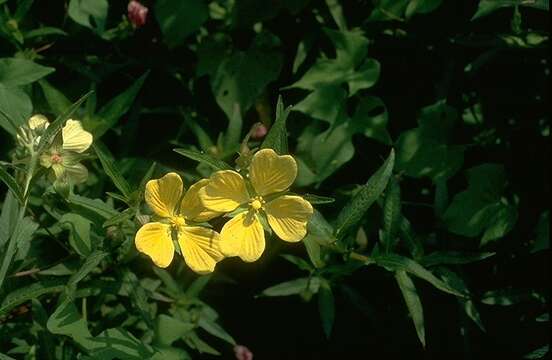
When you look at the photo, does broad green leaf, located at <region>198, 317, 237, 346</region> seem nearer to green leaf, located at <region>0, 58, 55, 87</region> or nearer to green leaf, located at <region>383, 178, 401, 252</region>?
green leaf, located at <region>383, 178, 401, 252</region>

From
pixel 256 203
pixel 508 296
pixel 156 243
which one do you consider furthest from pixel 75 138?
pixel 508 296

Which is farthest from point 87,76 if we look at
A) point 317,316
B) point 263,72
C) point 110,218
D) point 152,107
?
point 317,316

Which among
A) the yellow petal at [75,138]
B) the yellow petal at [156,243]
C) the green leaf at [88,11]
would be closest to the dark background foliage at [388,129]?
the green leaf at [88,11]

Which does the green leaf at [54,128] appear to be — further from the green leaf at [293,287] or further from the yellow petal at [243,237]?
the green leaf at [293,287]

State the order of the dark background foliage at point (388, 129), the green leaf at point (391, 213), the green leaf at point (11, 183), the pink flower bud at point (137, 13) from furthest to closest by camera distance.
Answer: the dark background foliage at point (388, 129) → the pink flower bud at point (137, 13) → the green leaf at point (391, 213) → the green leaf at point (11, 183)

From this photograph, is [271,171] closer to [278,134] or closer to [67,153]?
[278,134]

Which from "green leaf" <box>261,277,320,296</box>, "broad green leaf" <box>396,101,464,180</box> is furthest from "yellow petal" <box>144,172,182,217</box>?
"broad green leaf" <box>396,101,464,180</box>

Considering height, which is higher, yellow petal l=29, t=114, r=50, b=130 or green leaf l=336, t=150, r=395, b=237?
yellow petal l=29, t=114, r=50, b=130

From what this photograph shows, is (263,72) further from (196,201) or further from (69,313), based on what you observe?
(69,313)
